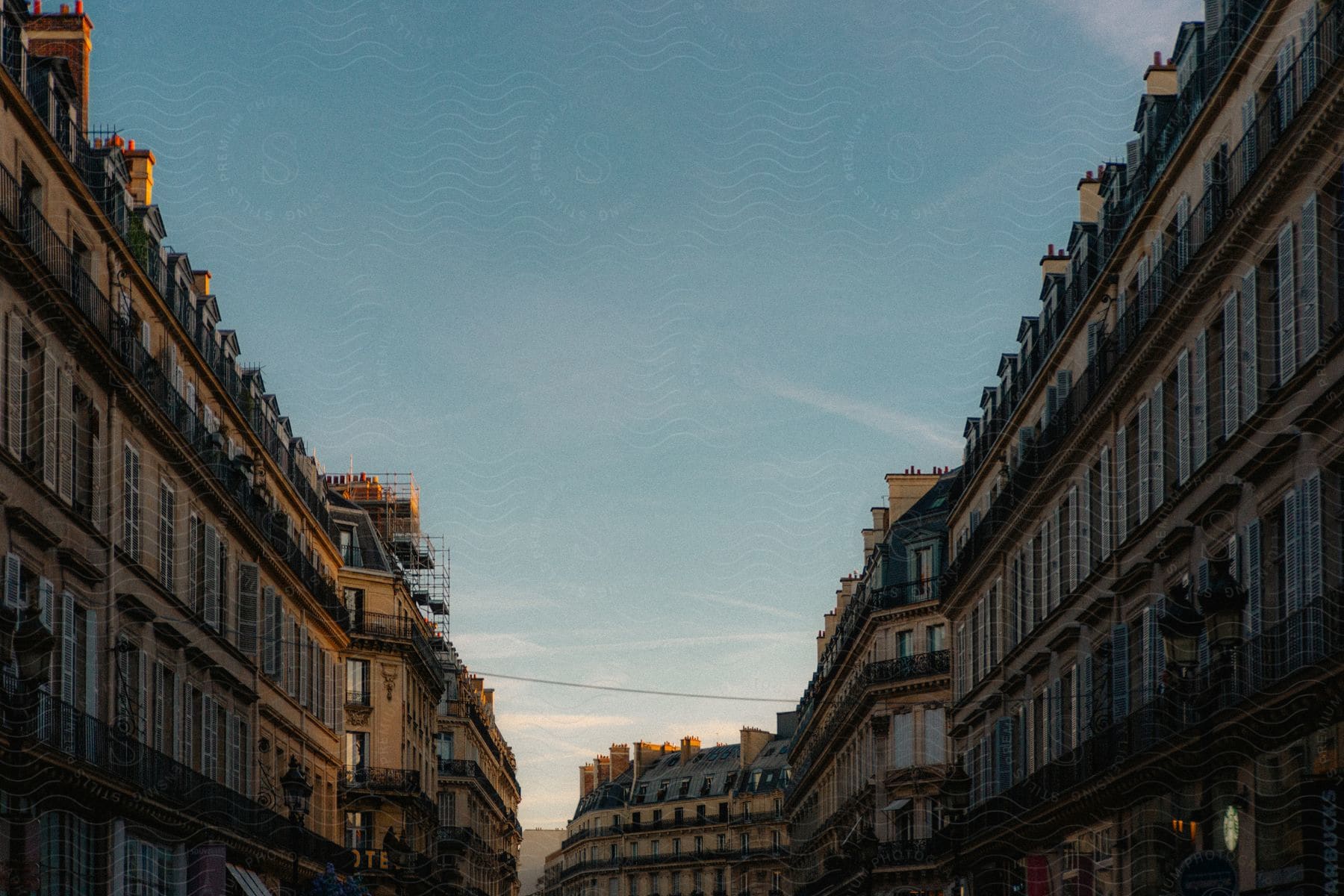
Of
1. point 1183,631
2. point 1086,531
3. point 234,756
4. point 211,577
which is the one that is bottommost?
point 234,756

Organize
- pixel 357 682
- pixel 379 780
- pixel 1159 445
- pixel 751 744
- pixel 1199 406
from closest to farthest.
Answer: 1. pixel 1199 406
2. pixel 1159 445
3. pixel 379 780
4. pixel 357 682
5. pixel 751 744

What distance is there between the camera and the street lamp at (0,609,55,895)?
18859 mm

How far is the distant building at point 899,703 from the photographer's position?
6278 centimetres

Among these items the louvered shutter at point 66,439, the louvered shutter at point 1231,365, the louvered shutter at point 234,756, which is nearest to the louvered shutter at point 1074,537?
the louvered shutter at point 1231,365

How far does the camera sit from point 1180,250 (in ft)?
96.8

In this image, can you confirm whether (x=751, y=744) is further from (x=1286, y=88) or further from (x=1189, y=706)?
(x=1286, y=88)

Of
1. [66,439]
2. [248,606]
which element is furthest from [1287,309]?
[248,606]

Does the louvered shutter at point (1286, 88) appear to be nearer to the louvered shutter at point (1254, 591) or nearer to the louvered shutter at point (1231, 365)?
the louvered shutter at point (1231, 365)

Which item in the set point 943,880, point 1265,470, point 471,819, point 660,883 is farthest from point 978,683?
point 660,883

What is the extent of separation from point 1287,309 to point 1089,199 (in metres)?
19.7

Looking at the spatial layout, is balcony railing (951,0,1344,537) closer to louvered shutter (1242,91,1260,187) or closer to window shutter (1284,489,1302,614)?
louvered shutter (1242,91,1260,187)

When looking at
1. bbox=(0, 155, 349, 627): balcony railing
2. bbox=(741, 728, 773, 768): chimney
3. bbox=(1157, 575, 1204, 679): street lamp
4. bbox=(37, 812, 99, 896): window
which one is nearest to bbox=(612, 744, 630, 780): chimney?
bbox=(741, 728, 773, 768): chimney

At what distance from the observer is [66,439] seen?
1137 inches

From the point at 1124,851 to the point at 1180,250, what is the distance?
10414 millimetres
